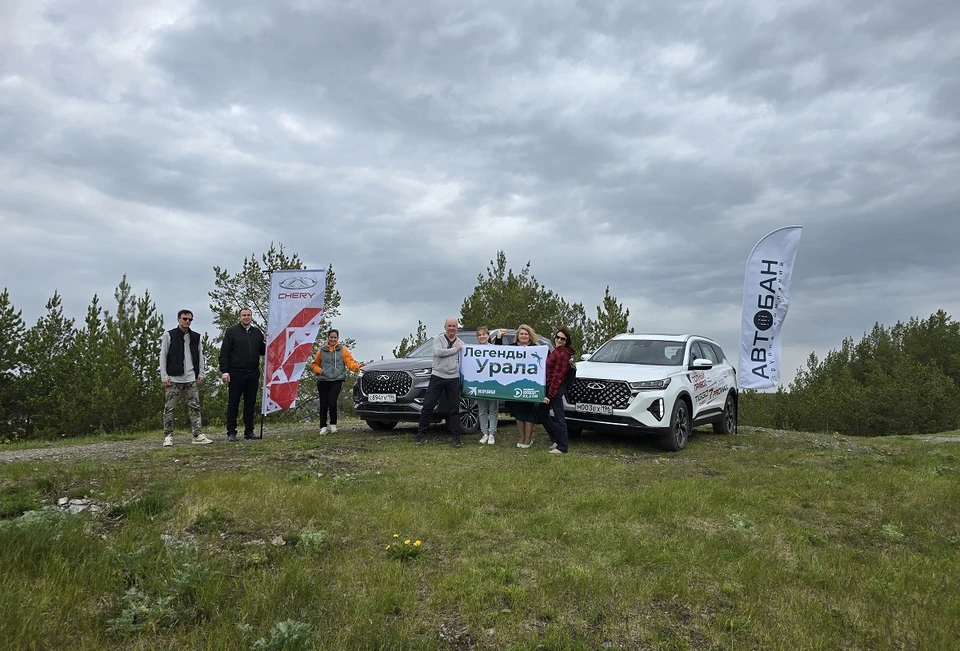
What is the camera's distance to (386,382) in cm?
1076

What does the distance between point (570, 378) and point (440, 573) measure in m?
5.65

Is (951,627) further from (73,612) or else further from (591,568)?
(73,612)

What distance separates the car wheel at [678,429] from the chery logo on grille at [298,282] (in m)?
6.64

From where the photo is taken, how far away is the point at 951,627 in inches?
138

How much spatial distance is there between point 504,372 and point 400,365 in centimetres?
197

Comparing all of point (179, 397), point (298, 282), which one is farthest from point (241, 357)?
point (298, 282)

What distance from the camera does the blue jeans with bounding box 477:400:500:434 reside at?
10328mm

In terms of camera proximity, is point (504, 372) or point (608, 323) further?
point (608, 323)

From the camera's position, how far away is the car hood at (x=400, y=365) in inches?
422

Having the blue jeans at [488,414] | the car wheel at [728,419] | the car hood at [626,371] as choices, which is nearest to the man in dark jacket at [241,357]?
the blue jeans at [488,414]

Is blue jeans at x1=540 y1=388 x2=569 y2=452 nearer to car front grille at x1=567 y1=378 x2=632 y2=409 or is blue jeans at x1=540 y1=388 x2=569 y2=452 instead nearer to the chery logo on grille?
car front grille at x1=567 y1=378 x2=632 y2=409

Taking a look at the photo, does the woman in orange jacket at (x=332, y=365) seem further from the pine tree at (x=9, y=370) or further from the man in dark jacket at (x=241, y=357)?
the pine tree at (x=9, y=370)

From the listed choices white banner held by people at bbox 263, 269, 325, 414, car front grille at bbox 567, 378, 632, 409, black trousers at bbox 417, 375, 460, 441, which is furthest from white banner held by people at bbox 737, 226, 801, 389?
white banner held by people at bbox 263, 269, 325, 414

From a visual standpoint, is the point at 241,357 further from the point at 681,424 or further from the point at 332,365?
the point at 681,424
